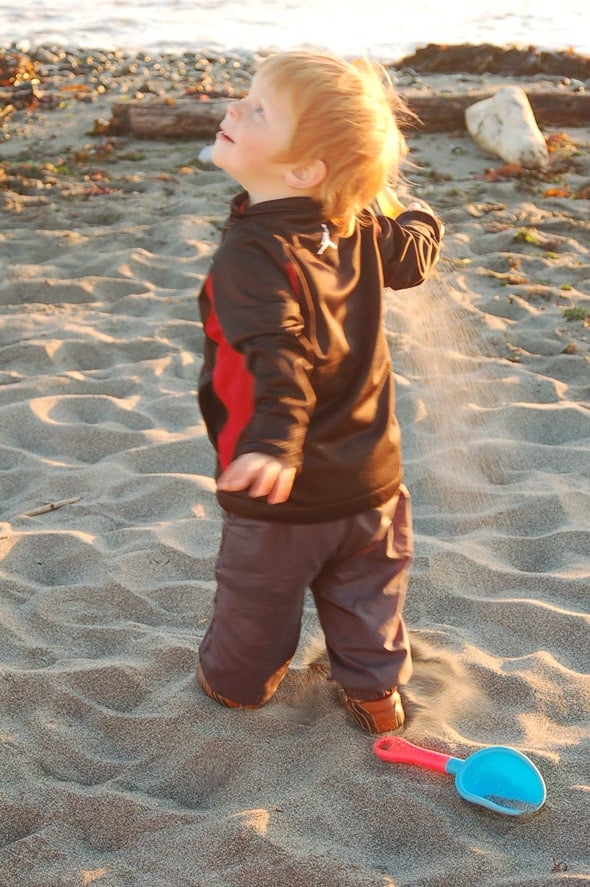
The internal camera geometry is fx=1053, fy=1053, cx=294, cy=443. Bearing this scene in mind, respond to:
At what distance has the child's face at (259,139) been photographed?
6.58 feet

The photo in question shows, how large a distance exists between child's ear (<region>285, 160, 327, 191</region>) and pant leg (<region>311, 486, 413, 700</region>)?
70cm

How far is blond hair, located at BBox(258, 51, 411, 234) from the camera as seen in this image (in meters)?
1.98

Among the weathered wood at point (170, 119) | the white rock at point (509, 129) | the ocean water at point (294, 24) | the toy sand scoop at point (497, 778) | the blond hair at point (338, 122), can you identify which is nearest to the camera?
the blond hair at point (338, 122)

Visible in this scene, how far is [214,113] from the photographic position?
8016 millimetres

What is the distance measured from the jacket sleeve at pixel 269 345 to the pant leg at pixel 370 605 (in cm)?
42

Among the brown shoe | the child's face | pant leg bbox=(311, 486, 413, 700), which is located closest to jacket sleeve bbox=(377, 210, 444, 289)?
the child's face

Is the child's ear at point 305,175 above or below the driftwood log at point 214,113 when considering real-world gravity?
above

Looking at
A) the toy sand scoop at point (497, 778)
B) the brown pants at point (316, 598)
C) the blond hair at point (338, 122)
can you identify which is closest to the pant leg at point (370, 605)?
the brown pants at point (316, 598)

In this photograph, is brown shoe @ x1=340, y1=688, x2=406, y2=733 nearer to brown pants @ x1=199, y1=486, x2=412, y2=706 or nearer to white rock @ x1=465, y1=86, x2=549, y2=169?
brown pants @ x1=199, y1=486, x2=412, y2=706

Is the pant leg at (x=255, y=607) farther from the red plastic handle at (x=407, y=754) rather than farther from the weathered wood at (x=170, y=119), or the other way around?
the weathered wood at (x=170, y=119)

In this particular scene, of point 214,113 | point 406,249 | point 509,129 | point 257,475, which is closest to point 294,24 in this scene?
point 214,113

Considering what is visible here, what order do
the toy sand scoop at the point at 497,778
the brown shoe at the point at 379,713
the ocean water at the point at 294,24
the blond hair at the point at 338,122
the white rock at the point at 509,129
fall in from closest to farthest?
the blond hair at the point at 338,122 < the toy sand scoop at the point at 497,778 < the brown shoe at the point at 379,713 < the white rock at the point at 509,129 < the ocean water at the point at 294,24

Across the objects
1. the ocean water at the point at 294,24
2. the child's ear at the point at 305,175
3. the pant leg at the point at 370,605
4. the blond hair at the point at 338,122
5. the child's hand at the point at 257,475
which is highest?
the blond hair at the point at 338,122

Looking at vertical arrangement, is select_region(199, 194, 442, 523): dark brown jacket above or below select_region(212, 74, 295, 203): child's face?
below
